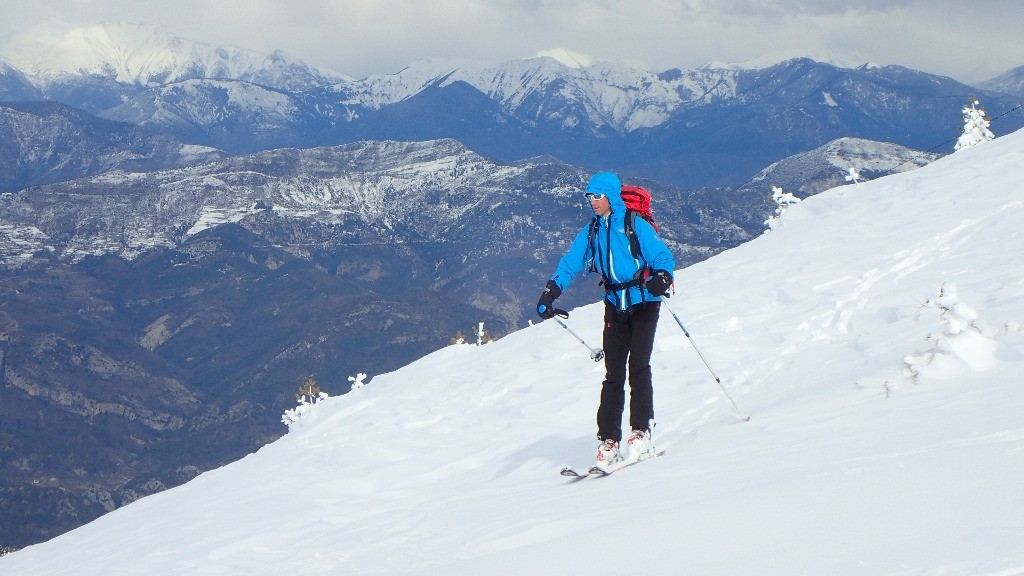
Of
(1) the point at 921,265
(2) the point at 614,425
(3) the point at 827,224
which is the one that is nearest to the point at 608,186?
(2) the point at 614,425

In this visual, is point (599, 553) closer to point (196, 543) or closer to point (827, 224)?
point (196, 543)

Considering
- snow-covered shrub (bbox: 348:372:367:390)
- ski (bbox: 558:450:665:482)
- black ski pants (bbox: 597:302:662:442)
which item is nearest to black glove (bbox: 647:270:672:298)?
black ski pants (bbox: 597:302:662:442)

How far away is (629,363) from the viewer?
338 inches

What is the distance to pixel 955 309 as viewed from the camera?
28.6 ft

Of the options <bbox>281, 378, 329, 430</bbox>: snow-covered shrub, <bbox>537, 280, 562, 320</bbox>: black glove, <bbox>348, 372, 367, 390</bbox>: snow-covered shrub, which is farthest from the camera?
<bbox>348, 372, 367, 390</bbox>: snow-covered shrub

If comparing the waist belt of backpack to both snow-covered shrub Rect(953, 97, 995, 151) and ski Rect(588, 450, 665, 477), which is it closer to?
ski Rect(588, 450, 665, 477)

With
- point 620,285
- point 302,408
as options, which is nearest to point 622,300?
point 620,285

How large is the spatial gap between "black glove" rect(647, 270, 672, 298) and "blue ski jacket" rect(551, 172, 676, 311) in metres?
0.08

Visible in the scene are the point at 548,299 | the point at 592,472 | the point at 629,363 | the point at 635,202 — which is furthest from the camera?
the point at 548,299

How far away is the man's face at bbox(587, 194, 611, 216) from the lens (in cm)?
827

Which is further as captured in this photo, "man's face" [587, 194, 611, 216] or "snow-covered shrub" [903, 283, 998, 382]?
"man's face" [587, 194, 611, 216]

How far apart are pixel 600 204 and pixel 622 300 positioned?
97 cm

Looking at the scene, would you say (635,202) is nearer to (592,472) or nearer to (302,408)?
(592,472)

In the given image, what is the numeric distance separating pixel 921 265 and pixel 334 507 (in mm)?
10783
